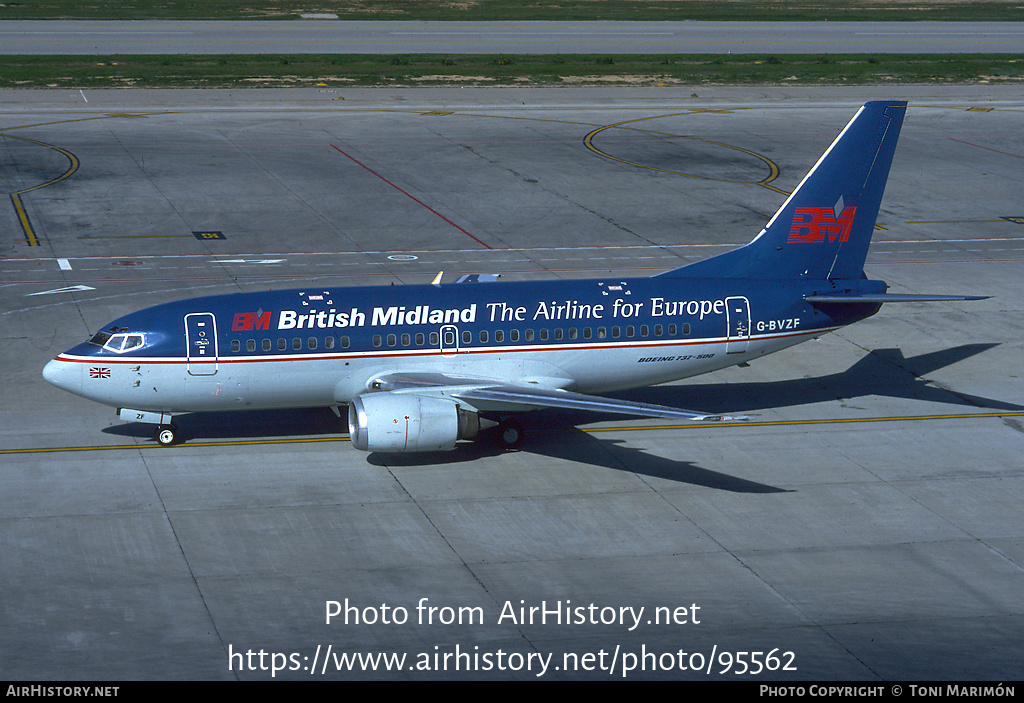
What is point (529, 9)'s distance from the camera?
140 meters

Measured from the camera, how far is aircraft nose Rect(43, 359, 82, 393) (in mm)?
33188

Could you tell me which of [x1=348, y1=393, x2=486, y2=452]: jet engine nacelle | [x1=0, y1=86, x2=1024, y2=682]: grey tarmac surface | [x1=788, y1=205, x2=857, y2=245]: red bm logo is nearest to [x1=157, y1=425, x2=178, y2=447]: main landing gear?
[x1=0, y1=86, x2=1024, y2=682]: grey tarmac surface

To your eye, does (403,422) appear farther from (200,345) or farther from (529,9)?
(529,9)

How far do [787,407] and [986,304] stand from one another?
16.6m

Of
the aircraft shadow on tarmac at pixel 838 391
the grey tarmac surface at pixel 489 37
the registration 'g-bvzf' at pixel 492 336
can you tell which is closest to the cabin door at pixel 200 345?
the registration 'g-bvzf' at pixel 492 336

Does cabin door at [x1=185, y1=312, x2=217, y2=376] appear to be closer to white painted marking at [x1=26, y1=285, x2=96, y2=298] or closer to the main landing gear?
the main landing gear

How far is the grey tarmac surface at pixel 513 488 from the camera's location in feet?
79.9

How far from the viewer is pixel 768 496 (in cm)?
3194

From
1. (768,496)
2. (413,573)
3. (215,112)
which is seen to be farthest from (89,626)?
(215,112)

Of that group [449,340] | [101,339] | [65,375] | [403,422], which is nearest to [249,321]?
[101,339]

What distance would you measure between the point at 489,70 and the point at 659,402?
65.8m

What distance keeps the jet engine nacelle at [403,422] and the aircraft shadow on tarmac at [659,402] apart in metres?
1.86

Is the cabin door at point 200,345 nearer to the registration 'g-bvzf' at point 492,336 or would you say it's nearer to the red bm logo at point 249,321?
the registration 'g-bvzf' at point 492,336

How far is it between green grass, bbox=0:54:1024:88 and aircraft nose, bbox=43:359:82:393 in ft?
205
